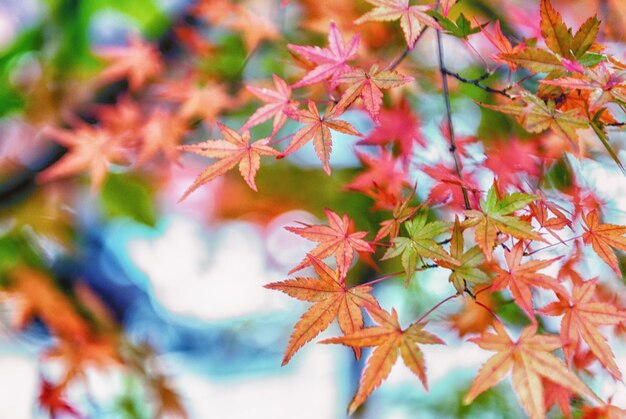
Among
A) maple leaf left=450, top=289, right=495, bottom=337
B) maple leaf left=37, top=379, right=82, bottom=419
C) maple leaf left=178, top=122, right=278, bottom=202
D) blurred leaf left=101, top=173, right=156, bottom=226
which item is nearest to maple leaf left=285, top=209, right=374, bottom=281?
maple leaf left=178, top=122, right=278, bottom=202

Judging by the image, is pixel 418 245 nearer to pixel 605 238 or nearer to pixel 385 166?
pixel 605 238

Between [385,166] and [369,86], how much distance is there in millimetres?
415

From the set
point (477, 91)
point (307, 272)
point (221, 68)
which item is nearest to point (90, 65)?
point (221, 68)

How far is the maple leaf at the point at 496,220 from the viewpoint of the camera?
585 mm

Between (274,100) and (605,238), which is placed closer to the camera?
(605,238)

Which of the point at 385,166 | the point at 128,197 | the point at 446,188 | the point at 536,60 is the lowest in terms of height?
the point at 128,197

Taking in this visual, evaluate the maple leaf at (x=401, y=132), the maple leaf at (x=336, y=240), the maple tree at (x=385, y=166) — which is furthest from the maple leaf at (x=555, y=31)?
the maple leaf at (x=401, y=132)

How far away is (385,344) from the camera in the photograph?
0.59 metres

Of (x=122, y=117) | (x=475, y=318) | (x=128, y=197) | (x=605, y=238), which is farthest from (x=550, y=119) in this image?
(x=128, y=197)

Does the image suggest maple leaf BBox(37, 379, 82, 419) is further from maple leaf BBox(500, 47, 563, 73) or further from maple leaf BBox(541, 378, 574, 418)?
maple leaf BBox(500, 47, 563, 73)

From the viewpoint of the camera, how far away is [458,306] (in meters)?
1.46

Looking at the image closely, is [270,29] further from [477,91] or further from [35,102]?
[35,102]

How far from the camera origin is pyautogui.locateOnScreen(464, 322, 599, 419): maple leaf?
53cm

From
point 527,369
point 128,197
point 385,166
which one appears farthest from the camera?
point 128,197
